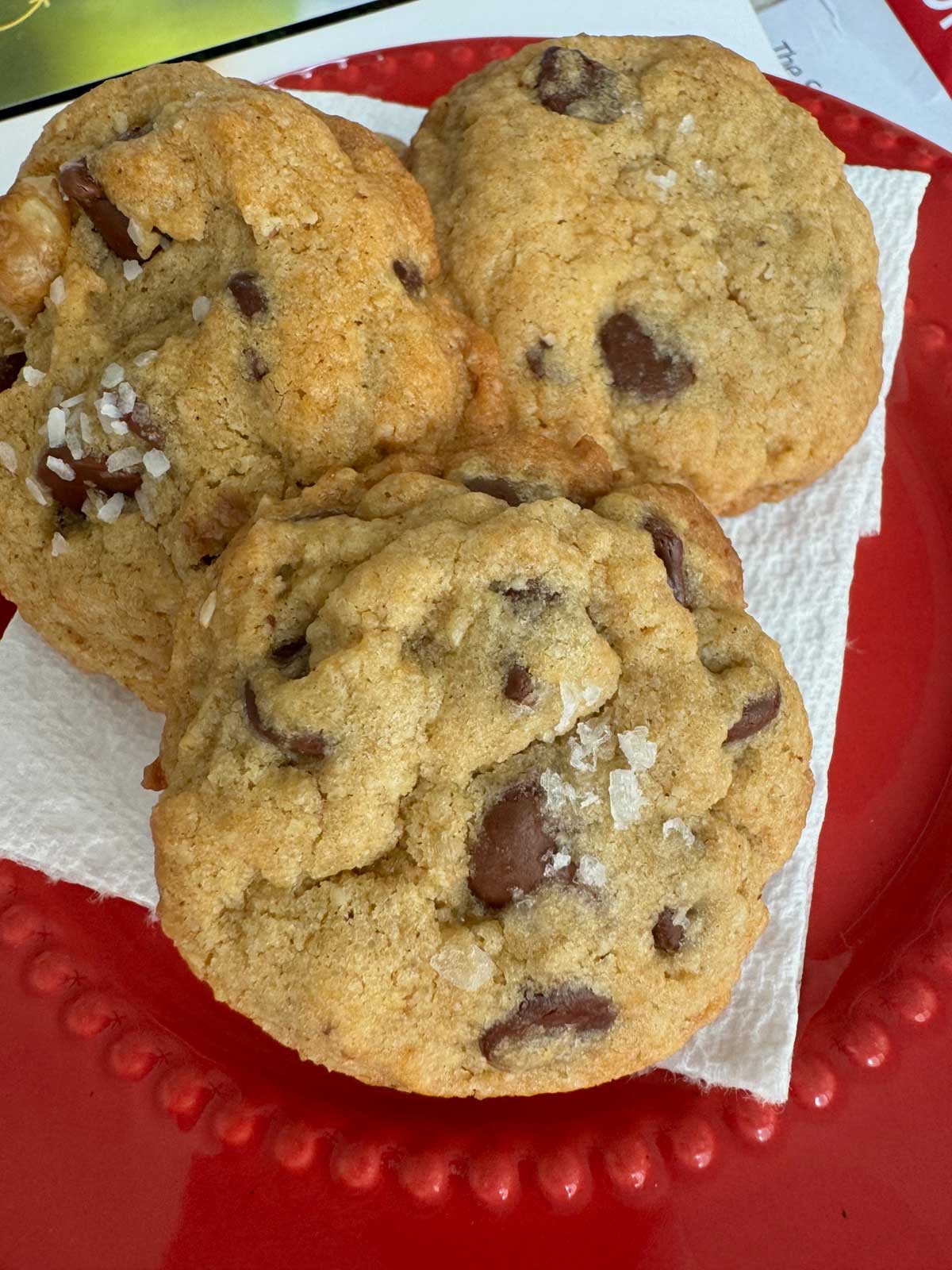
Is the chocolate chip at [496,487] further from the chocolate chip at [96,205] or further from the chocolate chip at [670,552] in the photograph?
the chocolate chip at [96,205]

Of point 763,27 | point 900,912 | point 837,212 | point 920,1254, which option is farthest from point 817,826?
point 763,27

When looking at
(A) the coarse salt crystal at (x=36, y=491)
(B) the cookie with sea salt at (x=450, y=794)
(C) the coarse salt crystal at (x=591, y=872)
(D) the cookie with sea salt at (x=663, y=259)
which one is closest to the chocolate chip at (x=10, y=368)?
(A) the coarse salt crystal at (x=36, y=491)

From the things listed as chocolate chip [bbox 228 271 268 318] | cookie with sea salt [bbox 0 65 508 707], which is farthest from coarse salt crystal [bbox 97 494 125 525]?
chocolate chip [bbox 228 271 268 318]

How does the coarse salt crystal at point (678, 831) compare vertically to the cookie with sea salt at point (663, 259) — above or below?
below

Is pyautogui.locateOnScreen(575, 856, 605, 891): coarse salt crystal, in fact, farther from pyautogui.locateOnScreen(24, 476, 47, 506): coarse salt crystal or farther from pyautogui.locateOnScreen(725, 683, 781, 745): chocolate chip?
pyautogui.locateOnScreen(24, 476, 47, 506): coarse salt crystal

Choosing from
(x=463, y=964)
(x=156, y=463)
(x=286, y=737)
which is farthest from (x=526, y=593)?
(x=156, y=463)

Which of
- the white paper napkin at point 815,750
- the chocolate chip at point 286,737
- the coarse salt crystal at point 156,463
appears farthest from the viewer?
the white paper napkin at point 815,750

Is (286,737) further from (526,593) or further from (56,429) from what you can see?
(56,429)
